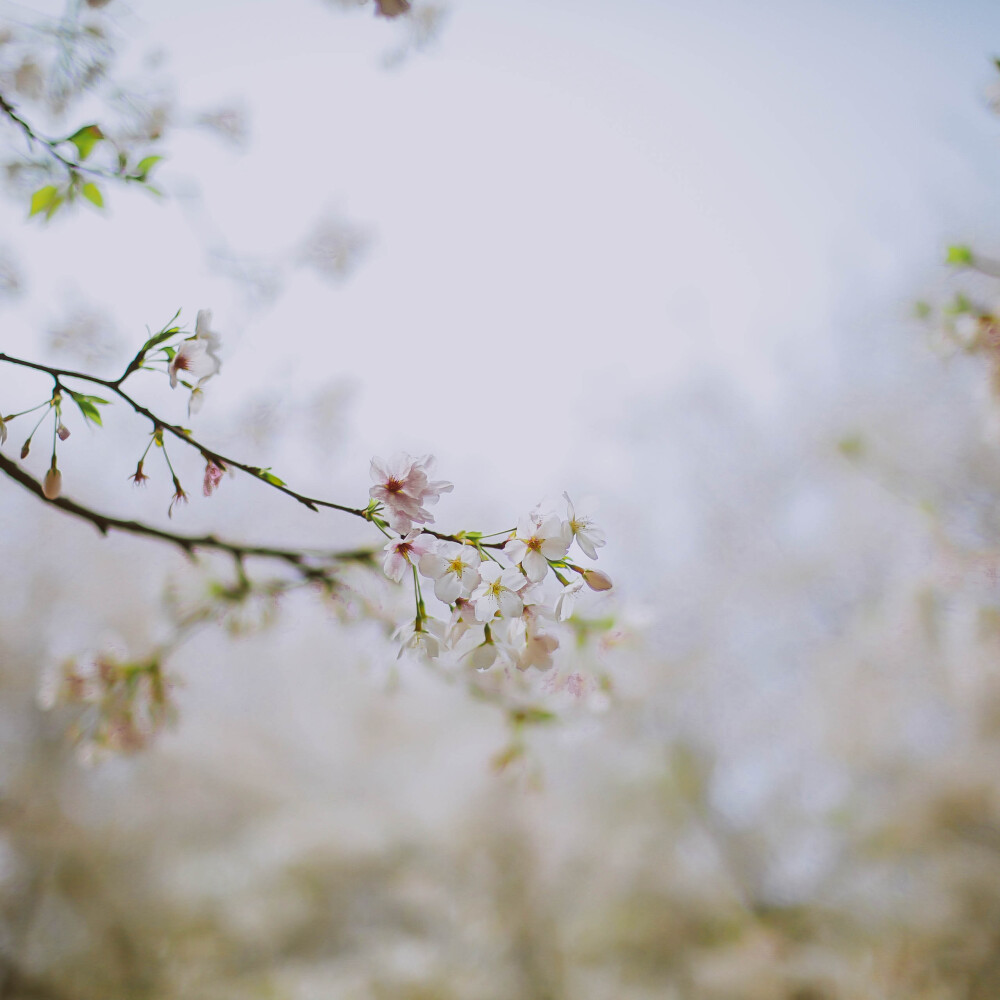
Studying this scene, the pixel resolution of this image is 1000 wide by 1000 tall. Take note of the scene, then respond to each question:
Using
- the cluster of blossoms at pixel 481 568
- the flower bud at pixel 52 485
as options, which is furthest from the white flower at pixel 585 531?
the flower bud at pixel 52 485

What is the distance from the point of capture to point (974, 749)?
6.98ft

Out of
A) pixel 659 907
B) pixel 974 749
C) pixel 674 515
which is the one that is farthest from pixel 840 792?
pixel 674 515

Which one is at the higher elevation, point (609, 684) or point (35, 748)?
point (35, 748)

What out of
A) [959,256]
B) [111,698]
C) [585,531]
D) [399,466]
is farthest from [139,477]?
[959,256]

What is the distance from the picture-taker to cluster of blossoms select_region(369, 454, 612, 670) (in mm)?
299

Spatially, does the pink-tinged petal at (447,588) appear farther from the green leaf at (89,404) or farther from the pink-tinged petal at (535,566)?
the green leaf at (89,404)

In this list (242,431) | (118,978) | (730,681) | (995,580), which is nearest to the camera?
(995,580)

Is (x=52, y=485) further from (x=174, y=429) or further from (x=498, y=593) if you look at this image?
(x=498, y=593)

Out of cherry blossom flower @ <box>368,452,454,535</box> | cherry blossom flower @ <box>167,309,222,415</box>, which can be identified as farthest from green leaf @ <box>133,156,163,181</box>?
cherry blossom flower @ <box>368,452,454,535</box>

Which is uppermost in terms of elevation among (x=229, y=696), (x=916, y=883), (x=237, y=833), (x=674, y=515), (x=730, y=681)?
(x=674, y=515)

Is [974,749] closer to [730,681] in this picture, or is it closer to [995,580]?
[730,681]

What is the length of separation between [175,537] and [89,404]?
0.38 ft

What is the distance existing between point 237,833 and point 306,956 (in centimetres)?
57

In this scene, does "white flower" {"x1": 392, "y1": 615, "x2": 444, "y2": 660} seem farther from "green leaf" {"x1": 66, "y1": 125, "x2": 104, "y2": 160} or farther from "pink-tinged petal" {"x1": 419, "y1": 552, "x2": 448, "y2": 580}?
"green leaf" {"x1": 66, "y1": 125, "x2": 104, "y2": 160}
